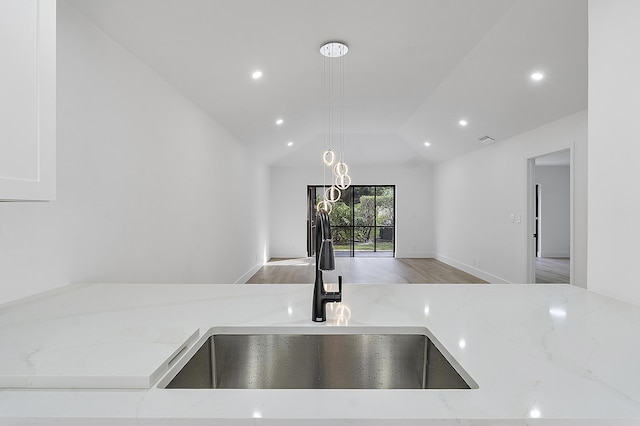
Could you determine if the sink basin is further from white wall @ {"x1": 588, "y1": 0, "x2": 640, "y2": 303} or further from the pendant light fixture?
white wall @ {"x1": 588, "y1": 0, "x2": 640, "y2": 303}

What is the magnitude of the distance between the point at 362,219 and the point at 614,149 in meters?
8.35

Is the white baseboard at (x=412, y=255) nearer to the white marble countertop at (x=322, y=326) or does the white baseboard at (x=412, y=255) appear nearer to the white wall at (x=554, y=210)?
the white wall at (x=554, y=210)

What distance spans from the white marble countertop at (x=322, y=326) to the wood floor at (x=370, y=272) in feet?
15.2

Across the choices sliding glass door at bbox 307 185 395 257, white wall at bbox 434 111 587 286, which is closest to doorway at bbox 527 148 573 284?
white wall at bbox 434 111 587 286

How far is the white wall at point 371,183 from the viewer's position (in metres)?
9.02

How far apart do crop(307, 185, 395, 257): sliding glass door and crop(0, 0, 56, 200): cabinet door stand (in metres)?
8.25

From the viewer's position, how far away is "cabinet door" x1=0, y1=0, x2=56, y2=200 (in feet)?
2.84

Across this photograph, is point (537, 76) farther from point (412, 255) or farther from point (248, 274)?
point (412, 255)

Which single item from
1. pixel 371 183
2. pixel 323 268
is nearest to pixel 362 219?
pixel 371 183

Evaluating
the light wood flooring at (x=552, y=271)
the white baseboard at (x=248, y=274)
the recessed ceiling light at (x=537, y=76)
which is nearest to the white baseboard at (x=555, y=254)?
the light wood flooring at (x=552, y=271)

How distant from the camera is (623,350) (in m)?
0.83

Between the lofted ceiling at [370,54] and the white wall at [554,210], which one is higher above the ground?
the lofted ceiling at [370,54]

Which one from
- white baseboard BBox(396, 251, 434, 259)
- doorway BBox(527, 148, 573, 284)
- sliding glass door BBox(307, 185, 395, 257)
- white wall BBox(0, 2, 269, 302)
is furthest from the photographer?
sliding glass door BBox(307, 185, 395, 257)

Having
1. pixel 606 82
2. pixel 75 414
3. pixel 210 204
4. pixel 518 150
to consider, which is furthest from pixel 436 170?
pixel 75 414
